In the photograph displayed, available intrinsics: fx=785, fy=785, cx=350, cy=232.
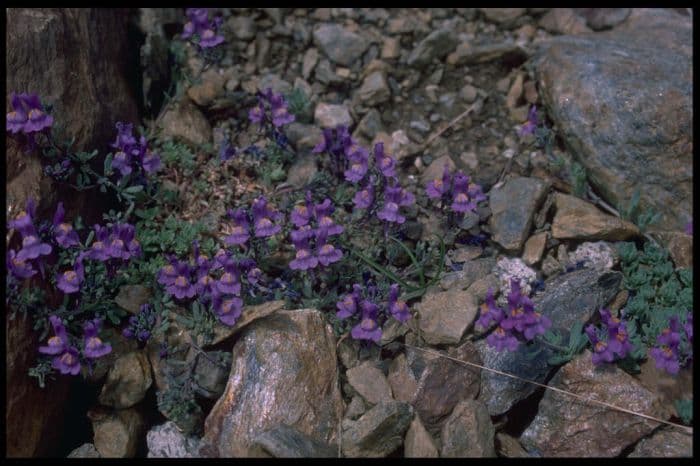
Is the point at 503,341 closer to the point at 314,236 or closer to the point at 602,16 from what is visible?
the point at 314,236

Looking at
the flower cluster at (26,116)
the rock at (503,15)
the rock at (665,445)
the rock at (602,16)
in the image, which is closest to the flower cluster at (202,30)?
the flower cluster at (26,116)

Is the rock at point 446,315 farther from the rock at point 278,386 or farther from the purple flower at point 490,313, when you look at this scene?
the rock at point 278,386

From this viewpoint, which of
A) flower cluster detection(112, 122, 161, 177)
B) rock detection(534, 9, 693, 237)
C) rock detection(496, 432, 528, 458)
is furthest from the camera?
rock detection(534, 9, 693, 237)

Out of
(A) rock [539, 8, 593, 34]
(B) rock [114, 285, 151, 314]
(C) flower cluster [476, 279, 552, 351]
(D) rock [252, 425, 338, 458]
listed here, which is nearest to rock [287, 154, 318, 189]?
(B) rock [114, 285, 151, 314]

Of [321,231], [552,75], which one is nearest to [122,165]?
[321,231]

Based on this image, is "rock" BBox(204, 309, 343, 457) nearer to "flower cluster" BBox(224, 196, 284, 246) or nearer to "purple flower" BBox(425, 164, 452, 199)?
"flower cluster" BBox(224, 196, 284, 246)

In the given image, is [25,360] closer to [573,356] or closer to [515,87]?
[573,356]

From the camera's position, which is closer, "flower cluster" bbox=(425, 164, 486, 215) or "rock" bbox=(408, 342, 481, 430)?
"rock" bbox=(408, 342, 481, 430)
